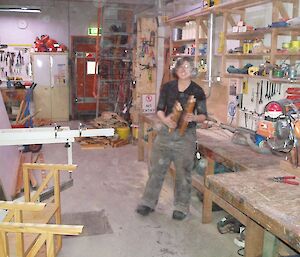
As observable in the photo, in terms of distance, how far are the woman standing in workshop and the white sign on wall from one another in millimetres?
2631

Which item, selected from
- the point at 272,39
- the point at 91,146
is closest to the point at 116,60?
the point at 91,146

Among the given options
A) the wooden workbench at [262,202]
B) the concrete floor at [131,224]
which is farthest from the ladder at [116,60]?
the wooden workbench at [262,202]

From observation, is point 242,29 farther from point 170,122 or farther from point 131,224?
point 131,224

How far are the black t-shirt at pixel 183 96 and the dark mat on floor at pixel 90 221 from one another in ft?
3.84

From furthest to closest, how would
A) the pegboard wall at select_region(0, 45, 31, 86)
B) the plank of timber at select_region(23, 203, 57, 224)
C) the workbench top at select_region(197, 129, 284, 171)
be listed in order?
the pegboard wall at select_region(0, 45, 31, 86) → the workbench top at select_region(197, 129, 284, 171) → the plank of timber at select_region(23, 203, 57, 224)

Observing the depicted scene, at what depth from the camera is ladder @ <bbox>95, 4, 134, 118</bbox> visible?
23.7 feet

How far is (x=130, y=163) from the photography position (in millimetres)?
5297

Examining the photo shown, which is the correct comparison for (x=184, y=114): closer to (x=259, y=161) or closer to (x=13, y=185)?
(x=259, y=161)

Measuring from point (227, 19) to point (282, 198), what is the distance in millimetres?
2709

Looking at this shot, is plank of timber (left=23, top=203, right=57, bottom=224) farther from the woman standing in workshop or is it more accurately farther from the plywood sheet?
the woman standing in workshop

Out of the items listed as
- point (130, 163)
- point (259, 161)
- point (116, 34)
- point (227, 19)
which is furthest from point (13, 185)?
point (116, 34)

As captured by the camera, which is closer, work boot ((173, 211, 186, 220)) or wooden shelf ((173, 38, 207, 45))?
work boot ((173, 211, 186, 220))

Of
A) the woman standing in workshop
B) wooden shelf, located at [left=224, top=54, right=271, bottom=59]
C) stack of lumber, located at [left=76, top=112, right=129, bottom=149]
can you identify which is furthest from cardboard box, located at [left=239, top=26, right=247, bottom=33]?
stack of lumber, located at [left=76, top=112, right=129, bottom=149]

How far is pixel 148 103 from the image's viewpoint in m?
6.06
